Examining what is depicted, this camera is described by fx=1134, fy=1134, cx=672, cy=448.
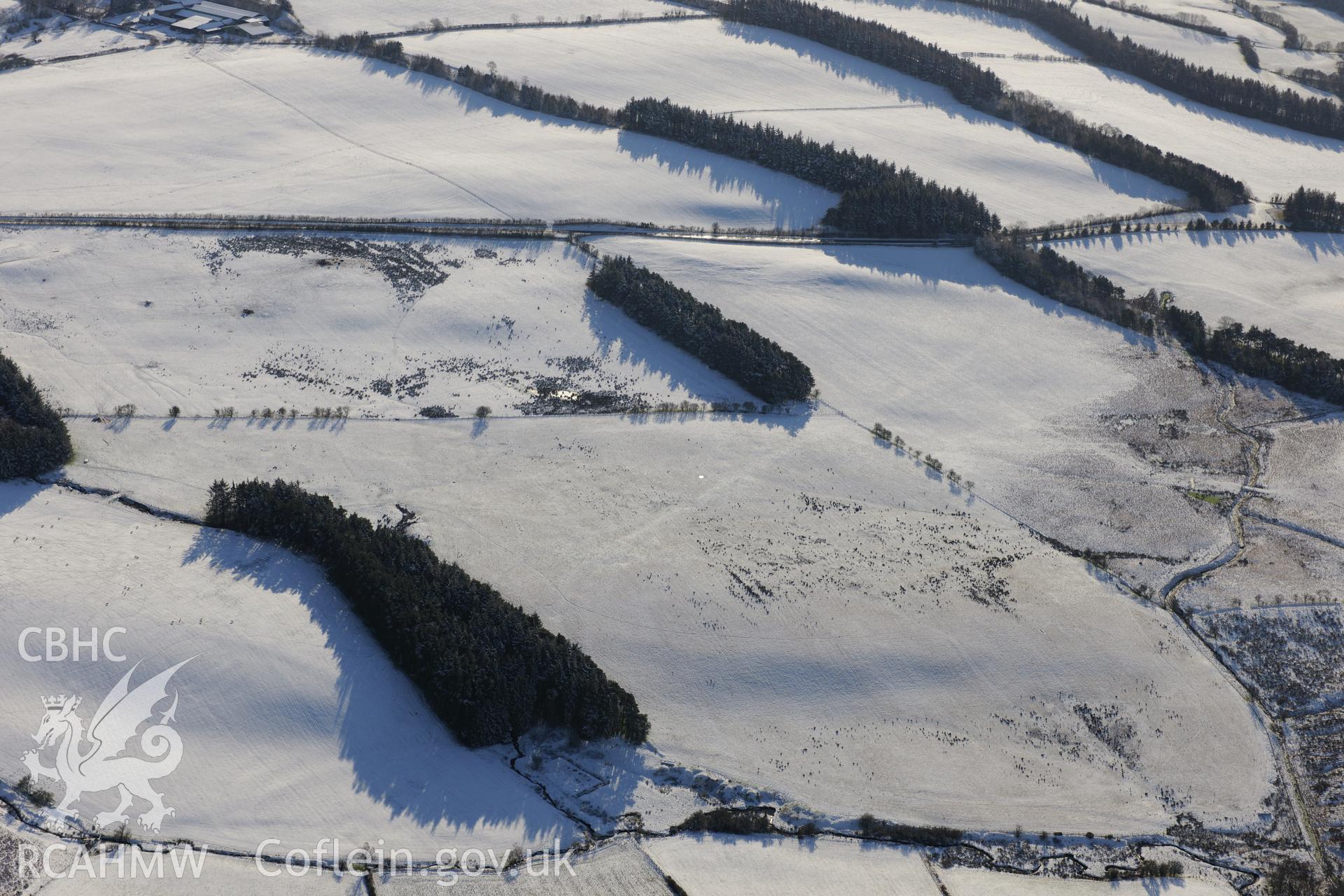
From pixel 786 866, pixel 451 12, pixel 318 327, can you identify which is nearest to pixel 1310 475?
pixel 786 866

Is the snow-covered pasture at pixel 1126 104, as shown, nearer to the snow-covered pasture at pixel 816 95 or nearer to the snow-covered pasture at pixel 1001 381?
the snow-covered pasture at pixel 816 95

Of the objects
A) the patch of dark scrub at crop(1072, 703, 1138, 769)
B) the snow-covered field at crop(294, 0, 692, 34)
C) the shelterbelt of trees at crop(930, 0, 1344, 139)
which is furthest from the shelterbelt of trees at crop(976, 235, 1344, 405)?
the snow-covered field at crop(294, 0, 692, 34)

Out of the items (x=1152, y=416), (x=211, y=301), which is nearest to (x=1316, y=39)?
(x=1152, y=416)

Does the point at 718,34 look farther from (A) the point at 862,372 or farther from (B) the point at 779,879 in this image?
(B) the point at 779,879

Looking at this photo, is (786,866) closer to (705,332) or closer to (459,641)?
(459,641)

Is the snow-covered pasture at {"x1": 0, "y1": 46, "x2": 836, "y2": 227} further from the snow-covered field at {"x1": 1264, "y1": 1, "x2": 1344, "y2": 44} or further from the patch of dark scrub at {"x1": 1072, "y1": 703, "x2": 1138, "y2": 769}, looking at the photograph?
the snow-covered field at {"x1": 1264, "y1": 1, "x2": 1344, "y2": 44}
